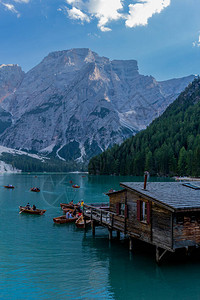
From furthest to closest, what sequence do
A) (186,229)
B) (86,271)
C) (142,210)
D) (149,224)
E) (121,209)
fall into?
1. (121,209)
2. (142,210)
3. (149,224)
4. (86,271)
5. (186,229)

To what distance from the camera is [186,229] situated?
25906 millimetres

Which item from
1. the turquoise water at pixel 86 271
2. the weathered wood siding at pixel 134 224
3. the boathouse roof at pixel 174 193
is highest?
the boathouse roof at pixel 174 193

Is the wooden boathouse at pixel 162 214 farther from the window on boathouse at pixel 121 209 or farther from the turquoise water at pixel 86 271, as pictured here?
the turquoise water at pixel 86 271

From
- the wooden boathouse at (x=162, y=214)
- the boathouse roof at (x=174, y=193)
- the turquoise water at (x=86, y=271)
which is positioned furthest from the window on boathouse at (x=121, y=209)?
the turquoise water at (x=86, y=271)

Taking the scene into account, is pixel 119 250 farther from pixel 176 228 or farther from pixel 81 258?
pixel 176 228

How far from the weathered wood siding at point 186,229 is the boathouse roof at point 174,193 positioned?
125 cm

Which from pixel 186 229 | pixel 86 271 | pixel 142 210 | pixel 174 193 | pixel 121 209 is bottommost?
pixel 86 271

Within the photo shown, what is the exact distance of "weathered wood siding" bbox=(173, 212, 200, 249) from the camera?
25312 mm

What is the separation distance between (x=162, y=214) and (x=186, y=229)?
2.69 m

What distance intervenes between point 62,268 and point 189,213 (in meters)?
14.4

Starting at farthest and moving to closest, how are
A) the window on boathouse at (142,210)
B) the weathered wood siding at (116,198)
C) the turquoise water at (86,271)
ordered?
the weathered wood siding at (116,198) < the window on boathouse at (142,210) < the turquoise water at (86,271)

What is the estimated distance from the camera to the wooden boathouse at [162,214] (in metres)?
25.2

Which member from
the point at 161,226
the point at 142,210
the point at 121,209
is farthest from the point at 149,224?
the point at 121,209

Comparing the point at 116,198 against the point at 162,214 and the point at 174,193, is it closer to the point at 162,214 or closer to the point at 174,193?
the point at 174,193
